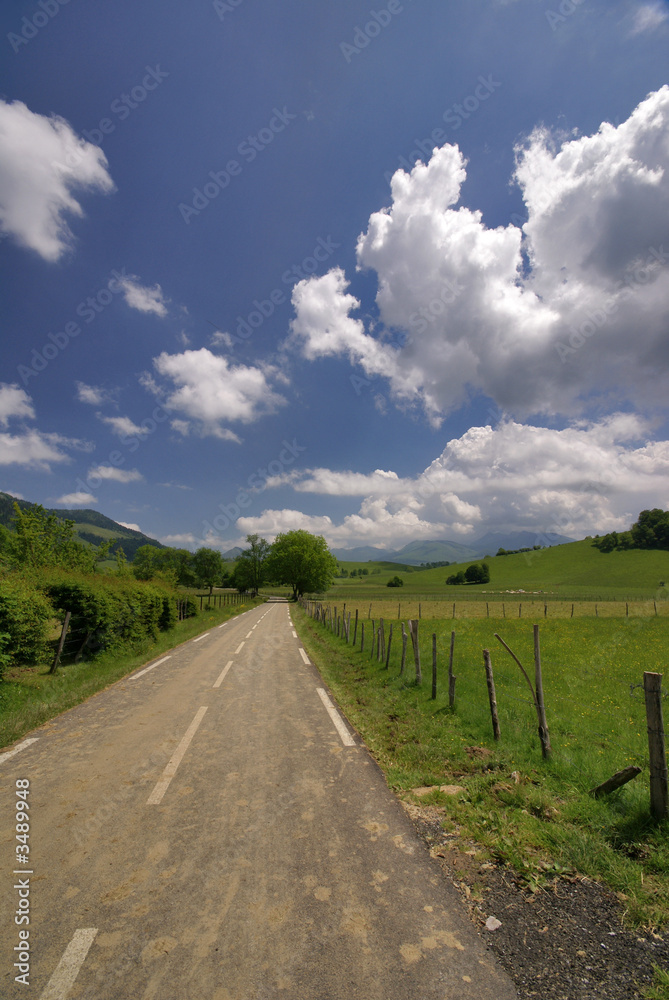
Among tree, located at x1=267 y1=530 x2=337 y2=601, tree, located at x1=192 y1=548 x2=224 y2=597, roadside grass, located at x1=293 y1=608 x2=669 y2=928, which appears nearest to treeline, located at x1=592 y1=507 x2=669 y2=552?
tree, located at x1=267 y1=530 x2=337 y2=601

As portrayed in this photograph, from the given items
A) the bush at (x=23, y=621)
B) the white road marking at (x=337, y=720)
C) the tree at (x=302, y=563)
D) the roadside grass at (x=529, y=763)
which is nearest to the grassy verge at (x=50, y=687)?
the bush at (x=23, y=621)

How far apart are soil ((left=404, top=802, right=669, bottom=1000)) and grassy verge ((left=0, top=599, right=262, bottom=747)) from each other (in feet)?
24.7

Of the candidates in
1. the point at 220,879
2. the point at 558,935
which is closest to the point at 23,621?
the point at 220,879

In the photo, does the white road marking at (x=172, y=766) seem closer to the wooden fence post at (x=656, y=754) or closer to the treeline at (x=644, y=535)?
the wooden fence post at (x=656, y=754)

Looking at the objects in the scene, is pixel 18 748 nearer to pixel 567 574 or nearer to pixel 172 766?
pixel 172 766

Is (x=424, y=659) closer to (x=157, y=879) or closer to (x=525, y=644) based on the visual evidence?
(x=525, y=644)

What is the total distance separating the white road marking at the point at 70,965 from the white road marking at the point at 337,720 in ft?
15.3

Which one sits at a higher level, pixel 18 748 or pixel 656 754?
pixel 656 754

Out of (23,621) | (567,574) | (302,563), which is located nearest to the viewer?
(23,621)

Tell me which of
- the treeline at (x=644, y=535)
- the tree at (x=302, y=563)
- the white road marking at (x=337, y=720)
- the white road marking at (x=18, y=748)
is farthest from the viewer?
the treeline at (x=644, y=535)

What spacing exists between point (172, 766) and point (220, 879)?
271cm

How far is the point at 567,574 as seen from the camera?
376 feet

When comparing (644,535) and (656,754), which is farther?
(644,535)

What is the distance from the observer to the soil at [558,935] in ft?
9.50
